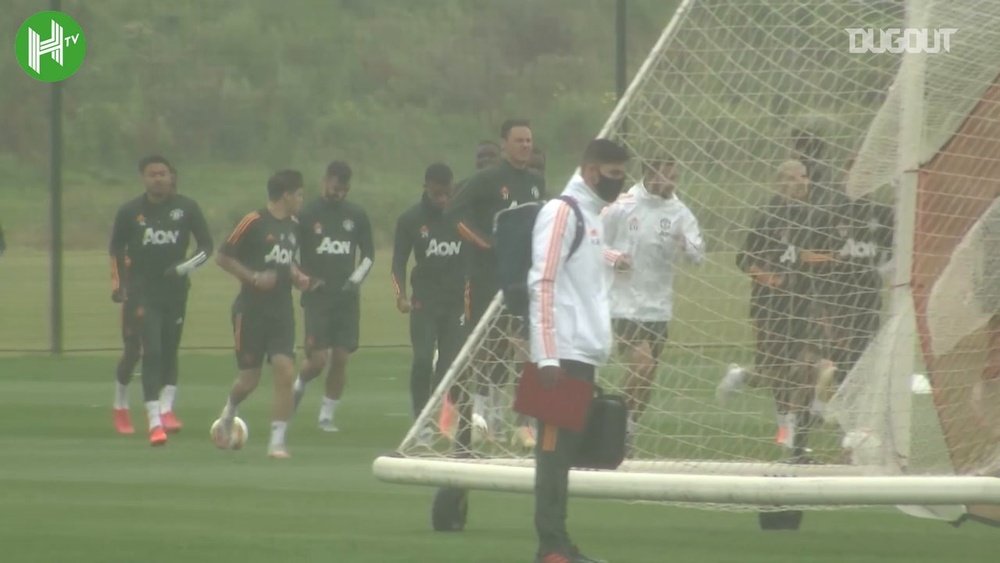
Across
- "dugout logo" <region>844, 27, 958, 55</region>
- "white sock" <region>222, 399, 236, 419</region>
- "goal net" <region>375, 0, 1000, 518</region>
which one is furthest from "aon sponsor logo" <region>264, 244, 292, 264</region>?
"dugout logo" <region>844, 27, 958, 55</region>

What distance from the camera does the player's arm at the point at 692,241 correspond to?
12461 millimetres

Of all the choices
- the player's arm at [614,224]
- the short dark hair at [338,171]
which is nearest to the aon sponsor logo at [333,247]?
the short dark hair at [338,171]

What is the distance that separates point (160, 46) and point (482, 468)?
17.1m

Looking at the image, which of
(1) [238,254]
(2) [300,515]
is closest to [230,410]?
(1) [238,254]

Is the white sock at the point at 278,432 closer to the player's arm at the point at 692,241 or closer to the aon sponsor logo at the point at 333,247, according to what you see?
the aon sponsor logo at the point at 333,247

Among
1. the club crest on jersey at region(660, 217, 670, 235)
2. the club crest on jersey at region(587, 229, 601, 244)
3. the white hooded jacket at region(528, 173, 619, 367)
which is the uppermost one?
the club crest on jersey at region(660, 217, 670, 235)

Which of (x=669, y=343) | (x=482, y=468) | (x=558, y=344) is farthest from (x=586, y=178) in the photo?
(x=669, y=343)

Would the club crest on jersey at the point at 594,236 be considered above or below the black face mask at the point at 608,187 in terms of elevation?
below

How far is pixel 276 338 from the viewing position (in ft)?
50.4

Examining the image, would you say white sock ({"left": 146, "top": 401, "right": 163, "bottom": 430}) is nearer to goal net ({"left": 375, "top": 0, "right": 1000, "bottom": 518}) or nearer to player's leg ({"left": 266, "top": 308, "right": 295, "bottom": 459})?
player's leg ({"left": 266, "top": 308, "right": 295, "bottom": 459})

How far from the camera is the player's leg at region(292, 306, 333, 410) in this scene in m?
17.4

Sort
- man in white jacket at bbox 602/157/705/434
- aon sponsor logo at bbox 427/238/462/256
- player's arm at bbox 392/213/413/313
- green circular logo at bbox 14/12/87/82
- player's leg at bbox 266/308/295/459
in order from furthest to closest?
Answer: green circular logo at bbox 14/12/87/82 → player's arm at bbox 392/213/413/313 → aon sponsor logo at bbox 427/238/462/256 → player's leg at bbox 266/308/295/459 → man in white jacket at bbox 602/157/705/434

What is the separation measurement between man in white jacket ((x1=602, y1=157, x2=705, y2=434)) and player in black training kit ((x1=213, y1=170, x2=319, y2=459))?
2.43 metres

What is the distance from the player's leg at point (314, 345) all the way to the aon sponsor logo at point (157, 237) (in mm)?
1224
